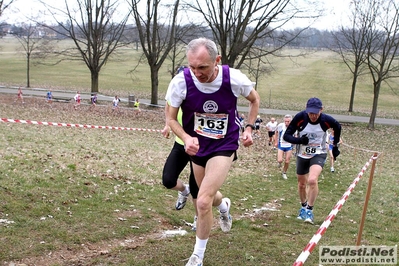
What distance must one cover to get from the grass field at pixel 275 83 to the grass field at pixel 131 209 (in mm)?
27953

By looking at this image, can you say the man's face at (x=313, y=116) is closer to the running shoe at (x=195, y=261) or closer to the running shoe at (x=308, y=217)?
the running shoe at (x=308, y=217)

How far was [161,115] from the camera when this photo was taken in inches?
1075

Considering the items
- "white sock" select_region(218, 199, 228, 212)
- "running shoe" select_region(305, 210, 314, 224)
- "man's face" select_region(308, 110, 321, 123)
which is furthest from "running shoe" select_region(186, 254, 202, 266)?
"man's face" select_region(308, 110, 321, 123)

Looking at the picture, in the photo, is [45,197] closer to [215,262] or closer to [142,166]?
[215,262]

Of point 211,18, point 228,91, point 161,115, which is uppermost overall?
point 211,18

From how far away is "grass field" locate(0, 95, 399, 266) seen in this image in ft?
16.4

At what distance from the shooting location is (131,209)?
6.99 meters

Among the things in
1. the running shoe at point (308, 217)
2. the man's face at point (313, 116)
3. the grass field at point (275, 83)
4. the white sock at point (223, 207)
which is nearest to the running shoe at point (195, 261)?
the white sock at point (223, 207)

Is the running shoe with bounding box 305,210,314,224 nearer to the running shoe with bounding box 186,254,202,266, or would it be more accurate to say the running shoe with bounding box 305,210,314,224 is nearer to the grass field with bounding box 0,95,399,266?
the grass field with bounding box 0,95,399,266

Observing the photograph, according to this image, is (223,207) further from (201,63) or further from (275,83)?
(275,83)

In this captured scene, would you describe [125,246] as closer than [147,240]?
Yes

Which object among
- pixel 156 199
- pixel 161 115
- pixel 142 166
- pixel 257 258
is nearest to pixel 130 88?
pixel 161 115

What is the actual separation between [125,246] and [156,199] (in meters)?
2.66

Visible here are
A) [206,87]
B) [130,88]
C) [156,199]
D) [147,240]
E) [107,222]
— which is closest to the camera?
[206,87]
